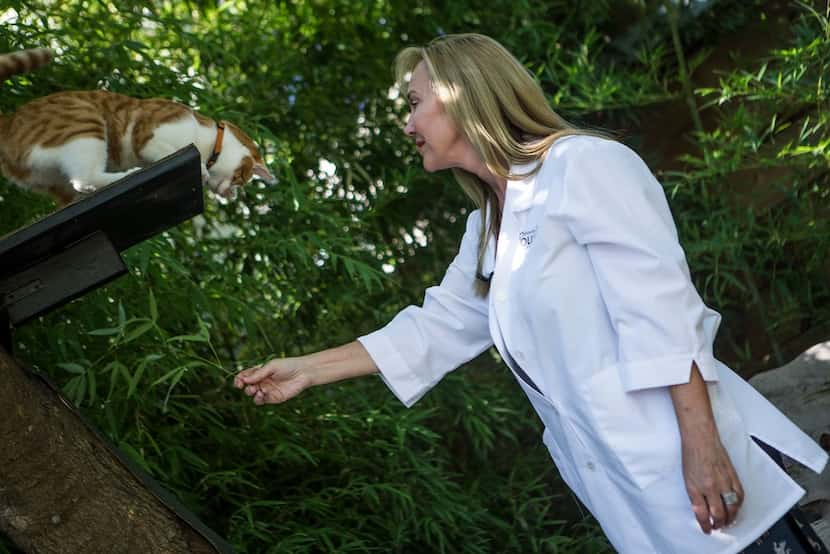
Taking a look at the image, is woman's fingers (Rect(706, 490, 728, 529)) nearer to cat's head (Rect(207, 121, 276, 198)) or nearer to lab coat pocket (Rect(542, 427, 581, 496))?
lab coat pocket (Rect(542, 427, 581, 496))

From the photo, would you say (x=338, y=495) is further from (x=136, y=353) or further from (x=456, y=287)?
(x=456, y=287)

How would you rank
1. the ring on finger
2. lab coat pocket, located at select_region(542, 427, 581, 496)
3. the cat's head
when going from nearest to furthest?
the ring on finger
lab coat pocket, located at select_region(542, 427, 581, 496)
the cat's head

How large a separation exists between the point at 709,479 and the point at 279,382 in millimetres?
817

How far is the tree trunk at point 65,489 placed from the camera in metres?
1.61

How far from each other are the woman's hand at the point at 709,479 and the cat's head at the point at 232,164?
93 cm

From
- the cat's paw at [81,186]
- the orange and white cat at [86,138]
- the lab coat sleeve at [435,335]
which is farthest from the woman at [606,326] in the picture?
the cat's paw at [81,186]

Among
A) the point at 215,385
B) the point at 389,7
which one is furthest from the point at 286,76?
the point at 215,385

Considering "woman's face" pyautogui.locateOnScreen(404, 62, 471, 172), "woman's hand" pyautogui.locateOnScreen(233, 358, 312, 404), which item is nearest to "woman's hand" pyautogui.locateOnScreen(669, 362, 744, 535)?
"woman's face" pyautogui.locateOnScreen(404, 62, 471, 172)

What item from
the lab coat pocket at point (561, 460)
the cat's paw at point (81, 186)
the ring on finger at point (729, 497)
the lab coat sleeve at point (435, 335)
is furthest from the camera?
the lab coat sleeve at point (435, 335)

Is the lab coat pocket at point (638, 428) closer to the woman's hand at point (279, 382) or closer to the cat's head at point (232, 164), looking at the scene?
the woman's hand at point (279, 382)

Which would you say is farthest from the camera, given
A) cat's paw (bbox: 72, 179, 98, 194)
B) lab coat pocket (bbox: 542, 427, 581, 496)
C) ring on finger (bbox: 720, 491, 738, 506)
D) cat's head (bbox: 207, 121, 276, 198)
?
cat's head (bbox: 207, 121, 276, 198)

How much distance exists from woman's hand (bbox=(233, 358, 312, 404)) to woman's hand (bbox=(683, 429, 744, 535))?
0.74m

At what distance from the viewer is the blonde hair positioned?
1.85 m

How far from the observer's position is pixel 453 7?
3516 millimetres
